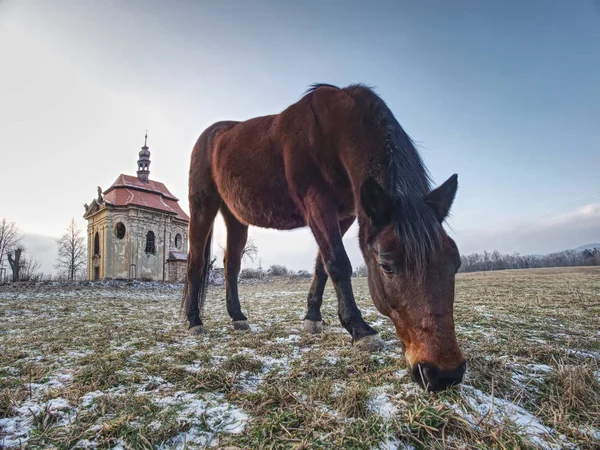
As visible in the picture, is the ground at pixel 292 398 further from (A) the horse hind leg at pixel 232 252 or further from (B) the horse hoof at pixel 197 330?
(A) the horse hind leg at pixel 232 252

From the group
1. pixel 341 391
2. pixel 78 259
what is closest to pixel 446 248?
pixel 341 391

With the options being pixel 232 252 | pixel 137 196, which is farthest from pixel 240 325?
pixel 137 196

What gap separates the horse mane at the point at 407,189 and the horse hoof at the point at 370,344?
96 cm

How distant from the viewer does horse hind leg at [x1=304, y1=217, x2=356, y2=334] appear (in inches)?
133

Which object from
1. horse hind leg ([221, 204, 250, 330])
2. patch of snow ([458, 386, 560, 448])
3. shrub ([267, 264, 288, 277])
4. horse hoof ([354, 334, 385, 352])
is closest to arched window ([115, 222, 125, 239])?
shrub ([267, 264, 288, 277])

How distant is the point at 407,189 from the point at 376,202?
28 cm

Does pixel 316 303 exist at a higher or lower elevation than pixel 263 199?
lower

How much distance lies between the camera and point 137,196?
97.3ft

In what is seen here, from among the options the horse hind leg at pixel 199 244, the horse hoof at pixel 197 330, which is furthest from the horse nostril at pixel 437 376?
the horse hind leg at pixel 199 244

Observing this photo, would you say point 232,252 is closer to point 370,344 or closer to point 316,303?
point 316,303

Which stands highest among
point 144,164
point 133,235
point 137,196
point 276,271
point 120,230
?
point 144,164

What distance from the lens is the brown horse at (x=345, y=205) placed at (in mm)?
1599

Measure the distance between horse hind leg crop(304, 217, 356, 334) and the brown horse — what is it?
1 cm

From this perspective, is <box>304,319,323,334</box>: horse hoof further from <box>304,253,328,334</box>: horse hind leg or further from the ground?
the ground
